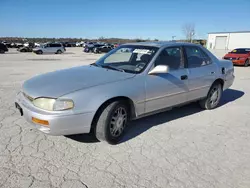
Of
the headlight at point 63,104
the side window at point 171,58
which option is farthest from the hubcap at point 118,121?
the side window at point 171,58

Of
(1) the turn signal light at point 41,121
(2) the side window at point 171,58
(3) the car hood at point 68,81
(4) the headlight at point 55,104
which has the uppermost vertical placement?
(2) the side window at point 171,58

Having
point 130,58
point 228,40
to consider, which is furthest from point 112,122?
point 228,40

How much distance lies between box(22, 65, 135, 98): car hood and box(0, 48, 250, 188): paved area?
0.86 m

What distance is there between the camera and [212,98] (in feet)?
17.0

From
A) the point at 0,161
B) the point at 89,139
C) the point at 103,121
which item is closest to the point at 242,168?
the point at 103,121

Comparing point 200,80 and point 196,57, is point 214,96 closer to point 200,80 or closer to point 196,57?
point 200,80

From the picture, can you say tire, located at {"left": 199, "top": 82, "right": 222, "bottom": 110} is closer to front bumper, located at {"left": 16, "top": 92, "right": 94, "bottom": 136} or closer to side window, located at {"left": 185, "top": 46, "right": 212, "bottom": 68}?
side window, located at {"left": 185, "top": 46, "right": 212, "bottom": 68}

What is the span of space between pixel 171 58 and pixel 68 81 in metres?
2.02

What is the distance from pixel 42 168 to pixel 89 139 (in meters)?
0.95

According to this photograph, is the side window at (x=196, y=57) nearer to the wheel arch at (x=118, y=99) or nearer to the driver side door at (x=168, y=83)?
the driver side door at (x=168, y=83)

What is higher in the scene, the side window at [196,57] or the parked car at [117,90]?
the side window at [196,57]

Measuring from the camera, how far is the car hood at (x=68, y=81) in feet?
9.66

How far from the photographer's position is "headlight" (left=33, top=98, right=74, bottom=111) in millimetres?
2777

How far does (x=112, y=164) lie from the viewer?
→ 2.82 meters
